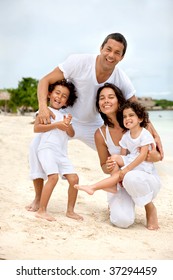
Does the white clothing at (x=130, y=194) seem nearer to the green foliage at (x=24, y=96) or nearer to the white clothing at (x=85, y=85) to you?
the white clothing at (x=85, y=85)

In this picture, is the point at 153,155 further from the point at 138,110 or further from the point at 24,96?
the point at 24,96

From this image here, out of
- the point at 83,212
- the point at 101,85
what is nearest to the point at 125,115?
the point at 101,85

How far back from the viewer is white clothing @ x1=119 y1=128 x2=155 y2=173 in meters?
2.93

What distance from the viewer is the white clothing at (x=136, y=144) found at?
9.62ft

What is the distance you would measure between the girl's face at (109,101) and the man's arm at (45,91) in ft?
1.21

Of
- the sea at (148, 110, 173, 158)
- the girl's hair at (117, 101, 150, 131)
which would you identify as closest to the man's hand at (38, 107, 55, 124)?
the girl's hair at (117, 101, 150, 131)

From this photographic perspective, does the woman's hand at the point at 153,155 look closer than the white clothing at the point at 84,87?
Yes

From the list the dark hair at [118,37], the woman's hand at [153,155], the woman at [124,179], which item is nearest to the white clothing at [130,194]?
the woman at [124,179]

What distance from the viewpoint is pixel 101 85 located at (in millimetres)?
3244

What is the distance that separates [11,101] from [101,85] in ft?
102

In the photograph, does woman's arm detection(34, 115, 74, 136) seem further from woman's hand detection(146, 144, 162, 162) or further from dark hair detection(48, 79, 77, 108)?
woman's hand detection(146, 144, 162, 162)

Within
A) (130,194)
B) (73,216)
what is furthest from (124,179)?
(73,216)

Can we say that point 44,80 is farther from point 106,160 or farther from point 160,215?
point 160,215

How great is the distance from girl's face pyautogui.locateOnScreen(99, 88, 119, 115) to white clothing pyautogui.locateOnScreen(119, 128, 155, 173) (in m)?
0.20
